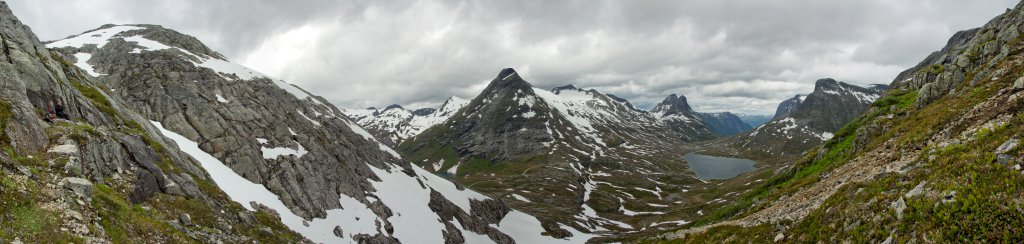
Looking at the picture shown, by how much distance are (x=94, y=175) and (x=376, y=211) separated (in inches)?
1947

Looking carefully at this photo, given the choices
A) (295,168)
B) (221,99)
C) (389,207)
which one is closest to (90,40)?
(221,99)

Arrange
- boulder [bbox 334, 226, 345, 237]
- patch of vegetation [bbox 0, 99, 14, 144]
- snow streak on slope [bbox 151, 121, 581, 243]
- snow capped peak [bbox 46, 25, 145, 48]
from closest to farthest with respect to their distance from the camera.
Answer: patch of vegetation [bbox 0, 99, 14, 144]
snow streak on slope [bbox 151, 121, 581, 243]
boulder [bbox 334, 226, 345, 237]
snow capped peak [bbox 46, 25, 145, 48]

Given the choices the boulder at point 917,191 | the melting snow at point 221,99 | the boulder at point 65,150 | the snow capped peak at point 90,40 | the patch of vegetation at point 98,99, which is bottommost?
Answer: the boulder at point 917,191

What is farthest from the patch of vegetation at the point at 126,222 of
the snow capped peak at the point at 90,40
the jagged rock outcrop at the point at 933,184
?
the snow capped peak at the point at 90,40

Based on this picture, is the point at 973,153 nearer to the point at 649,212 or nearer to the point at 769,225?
the point at 769,225

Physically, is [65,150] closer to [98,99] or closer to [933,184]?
[98,99]

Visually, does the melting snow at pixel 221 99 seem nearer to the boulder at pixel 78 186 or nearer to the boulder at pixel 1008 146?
the boulder at pixel 78 186

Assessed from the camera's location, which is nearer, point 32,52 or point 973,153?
point 973,153

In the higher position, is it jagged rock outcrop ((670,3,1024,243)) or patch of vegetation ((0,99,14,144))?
patch of vegetation ((0,99,14,144))

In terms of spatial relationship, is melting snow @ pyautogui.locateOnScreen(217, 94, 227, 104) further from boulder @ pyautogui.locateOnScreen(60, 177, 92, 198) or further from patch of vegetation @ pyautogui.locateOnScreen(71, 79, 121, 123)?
boulder @ pyautogui.locateOnScreen(60, 177, 92, 198)

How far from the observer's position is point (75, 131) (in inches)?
1229

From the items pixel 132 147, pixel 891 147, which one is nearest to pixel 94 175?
pixel 132 147

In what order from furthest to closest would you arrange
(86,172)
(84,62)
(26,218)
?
(84,62), (86,172), (26,218)

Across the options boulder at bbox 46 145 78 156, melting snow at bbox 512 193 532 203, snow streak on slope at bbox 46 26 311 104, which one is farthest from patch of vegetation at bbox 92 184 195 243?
melting snow at bbox 512 193 532 203
